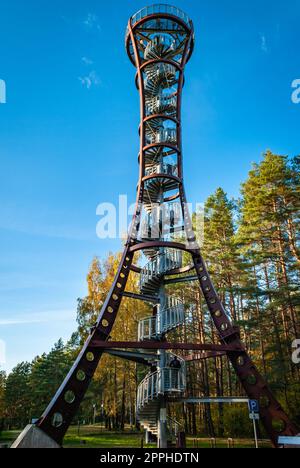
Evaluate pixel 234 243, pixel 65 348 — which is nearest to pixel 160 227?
pixel 234 243

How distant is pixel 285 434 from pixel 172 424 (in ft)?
17.0

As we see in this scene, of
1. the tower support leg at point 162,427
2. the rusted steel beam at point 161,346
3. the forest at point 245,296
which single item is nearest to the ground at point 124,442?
the tower support leg at point 162,427

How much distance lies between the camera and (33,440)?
791cm

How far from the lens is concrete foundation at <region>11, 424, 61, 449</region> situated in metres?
7.59

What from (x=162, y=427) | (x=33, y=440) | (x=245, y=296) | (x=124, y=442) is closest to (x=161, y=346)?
(x=162, y=427)

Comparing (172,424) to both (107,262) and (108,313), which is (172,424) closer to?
(108,313)

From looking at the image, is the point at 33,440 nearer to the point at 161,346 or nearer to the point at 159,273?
the point at 161,346

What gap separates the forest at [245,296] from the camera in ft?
59.7

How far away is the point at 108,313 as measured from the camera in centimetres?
1226

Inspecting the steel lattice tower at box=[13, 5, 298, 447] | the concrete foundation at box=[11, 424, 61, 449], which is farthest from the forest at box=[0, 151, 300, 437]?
the concrete foundation at box=[11, 424, 61, 449]

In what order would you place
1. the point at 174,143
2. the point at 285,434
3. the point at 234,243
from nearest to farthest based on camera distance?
1. the point at 285,434
2. the point at 174,143
3. the point at 234,243

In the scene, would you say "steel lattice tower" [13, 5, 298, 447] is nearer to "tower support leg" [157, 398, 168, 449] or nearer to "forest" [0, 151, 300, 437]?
"tower support leg" [157, 398, 168, 449]

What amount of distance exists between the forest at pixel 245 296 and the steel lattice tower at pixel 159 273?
231 inches

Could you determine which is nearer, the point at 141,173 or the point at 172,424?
the point at 172,424
